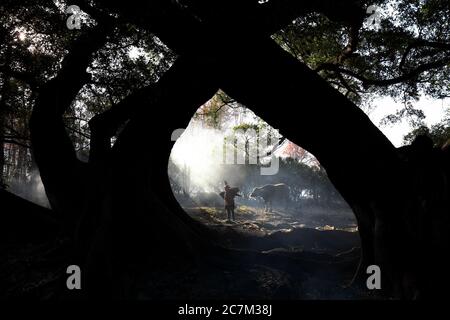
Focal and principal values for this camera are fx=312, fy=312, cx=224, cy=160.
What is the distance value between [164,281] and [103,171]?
2760mm

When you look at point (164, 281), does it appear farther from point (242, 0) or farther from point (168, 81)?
point (242, 0)

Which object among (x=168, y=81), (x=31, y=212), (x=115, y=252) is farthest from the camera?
(x=31, y=212)

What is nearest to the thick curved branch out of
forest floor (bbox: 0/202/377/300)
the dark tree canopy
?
the dark tree canopy

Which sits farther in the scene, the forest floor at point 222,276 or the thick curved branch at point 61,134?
the thick curved branch at point 61,134

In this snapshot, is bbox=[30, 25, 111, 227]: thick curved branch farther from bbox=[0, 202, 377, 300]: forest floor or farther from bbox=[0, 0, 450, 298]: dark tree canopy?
bbox=[0, 202, 377, 300]: forest floor

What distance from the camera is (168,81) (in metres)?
7.45

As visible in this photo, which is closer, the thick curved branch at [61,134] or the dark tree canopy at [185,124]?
the dark tree canopy at [185,124]

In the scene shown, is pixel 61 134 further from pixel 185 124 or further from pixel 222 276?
pixel 222 276

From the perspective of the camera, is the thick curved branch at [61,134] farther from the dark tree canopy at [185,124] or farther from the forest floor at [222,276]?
the forest floor at [222,276]

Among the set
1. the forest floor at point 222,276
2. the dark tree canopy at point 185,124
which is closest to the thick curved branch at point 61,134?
the dark tree canopy at point 185,124

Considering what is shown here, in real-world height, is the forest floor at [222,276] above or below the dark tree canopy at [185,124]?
below

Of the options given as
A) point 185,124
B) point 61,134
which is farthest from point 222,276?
point 61,134

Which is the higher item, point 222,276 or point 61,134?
point 61,134
